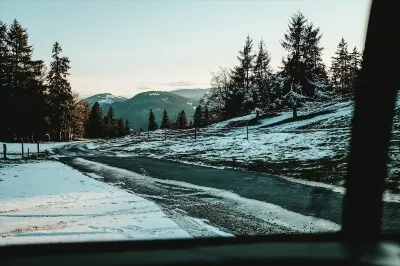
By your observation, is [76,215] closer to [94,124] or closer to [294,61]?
[294,61]

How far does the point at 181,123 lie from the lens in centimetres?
9569

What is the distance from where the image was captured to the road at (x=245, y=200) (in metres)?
6.73

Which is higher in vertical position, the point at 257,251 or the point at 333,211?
the point at 257,251

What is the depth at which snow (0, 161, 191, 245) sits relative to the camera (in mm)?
5727

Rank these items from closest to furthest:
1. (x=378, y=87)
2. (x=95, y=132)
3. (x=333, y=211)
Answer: (x=378, y=87)
(x=333, y=211)
(x=95, y=132)

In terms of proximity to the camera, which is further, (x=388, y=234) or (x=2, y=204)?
(x=2, y=204)

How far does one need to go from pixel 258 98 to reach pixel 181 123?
4735cm

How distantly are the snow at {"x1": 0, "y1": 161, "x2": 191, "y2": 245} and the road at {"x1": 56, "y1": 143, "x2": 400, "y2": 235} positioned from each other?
21.6 inches

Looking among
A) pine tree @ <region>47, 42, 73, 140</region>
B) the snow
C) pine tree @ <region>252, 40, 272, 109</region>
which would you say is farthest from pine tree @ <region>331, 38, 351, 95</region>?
the snow

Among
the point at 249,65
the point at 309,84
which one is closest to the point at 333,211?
the point at 309,84

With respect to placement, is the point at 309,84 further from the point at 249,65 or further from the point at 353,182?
the point at 353,182

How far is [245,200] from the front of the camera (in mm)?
9430

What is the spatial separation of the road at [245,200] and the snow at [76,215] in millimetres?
548

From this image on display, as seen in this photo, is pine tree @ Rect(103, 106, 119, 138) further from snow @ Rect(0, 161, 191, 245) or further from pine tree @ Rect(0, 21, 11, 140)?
snow @ Rect(0, 161, 191, 245)
